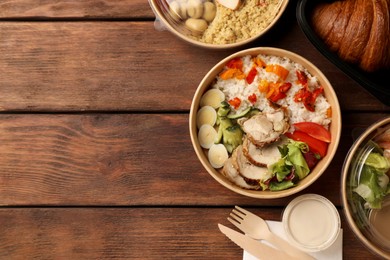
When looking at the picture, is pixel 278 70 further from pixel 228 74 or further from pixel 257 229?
pixel 257 229

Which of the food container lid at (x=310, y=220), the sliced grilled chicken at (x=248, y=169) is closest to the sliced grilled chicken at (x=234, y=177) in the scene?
the sliced grilled chicken at (x=248, y=169)

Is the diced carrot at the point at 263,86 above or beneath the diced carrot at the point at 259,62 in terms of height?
beneath

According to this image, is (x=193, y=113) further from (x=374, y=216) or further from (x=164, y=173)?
(x=374, y=216)

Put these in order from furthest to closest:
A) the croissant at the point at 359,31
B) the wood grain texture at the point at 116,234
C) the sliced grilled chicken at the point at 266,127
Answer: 1. the wood grain texture at the point at 116,234
2. the sliced grilled chicken at the point at 266,127
3. the croissant at the point at 359,31

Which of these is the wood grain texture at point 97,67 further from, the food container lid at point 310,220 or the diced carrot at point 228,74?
the food container lid at point 310,220

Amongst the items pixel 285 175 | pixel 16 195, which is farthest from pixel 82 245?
pixel 285 175

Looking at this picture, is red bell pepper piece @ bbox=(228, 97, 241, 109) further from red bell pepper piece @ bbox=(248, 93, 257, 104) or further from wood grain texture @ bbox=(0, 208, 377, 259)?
wood grain texture @ bbox=(0, 208, 377, 259)

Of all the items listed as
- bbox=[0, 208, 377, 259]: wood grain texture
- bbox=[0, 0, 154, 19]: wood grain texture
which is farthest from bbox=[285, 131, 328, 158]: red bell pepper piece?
bbox=[0, 0, 154, 19]: wood grain texture
